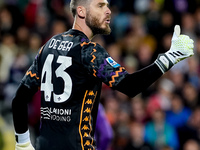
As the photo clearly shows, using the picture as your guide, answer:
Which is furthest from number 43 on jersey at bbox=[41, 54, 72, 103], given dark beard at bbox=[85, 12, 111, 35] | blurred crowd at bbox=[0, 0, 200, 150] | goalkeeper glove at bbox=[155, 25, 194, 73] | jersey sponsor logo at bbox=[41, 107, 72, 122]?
blurred crowd at bbox=[0, 0, 200, 150]

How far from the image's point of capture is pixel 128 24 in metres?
13.7

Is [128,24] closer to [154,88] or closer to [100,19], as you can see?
[154,88]

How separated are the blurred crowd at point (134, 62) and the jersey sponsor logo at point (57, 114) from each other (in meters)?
4.87

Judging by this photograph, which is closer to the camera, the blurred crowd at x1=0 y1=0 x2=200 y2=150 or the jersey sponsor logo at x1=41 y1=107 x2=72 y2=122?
the jersey sponsor logo at x1=41 y1=107 x2=72 y2=122

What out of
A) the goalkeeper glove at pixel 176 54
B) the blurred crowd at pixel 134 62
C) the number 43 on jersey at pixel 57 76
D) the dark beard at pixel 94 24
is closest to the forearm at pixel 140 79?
the goalkeeper glove at pixel 176 54

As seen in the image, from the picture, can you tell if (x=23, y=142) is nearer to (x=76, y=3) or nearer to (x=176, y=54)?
(x=76, y=3)

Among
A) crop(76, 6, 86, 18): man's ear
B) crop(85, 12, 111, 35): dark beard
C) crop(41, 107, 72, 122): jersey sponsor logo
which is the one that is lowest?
crop(41, 107, 72, 122): jersey sponsor logo

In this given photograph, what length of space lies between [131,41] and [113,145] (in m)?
4.11

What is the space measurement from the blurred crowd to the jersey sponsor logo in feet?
16.0

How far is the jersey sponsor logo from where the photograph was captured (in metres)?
4.53

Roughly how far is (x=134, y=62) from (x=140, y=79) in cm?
792

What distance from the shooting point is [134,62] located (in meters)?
12.1

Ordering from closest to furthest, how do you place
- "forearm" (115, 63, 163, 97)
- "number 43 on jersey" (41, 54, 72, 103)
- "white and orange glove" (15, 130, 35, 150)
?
"forearm" (115, 63, 163, 97) < "number 43 on jersey" (41, 54, 72, 103) < "white and orange glove" (15, 130, 35, 150)

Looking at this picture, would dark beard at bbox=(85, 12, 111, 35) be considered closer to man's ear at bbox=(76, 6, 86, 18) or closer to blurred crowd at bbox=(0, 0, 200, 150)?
man's ear at bbox=(76, 6, 86, 18)
